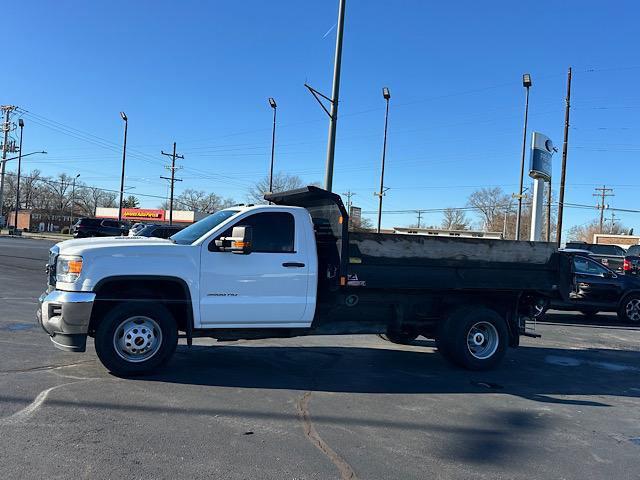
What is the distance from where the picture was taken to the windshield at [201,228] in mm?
6977

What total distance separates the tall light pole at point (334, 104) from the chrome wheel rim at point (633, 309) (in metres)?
8.37

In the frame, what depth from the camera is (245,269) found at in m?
6.79

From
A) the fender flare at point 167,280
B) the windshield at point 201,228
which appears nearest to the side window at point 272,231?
the windshield at point 201,228

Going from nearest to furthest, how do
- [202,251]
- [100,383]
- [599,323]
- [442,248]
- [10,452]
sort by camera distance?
[10,452] → [100,383] → [202,251] → [442,248] → [599,323]

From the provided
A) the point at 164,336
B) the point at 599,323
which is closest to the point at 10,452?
the point at 164,336

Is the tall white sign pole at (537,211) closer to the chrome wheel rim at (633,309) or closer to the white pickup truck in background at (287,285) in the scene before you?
the chrome wheel rim at (633,309)

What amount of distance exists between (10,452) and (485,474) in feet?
11.8

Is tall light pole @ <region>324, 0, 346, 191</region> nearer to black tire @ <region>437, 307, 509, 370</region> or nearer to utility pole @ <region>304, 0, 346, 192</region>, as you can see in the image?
utility pole @ <region>304, 0, 346, 192</region>

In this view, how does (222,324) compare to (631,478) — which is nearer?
(631,478)

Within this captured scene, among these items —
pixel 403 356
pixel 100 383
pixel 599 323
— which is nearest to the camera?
pixel 100 383

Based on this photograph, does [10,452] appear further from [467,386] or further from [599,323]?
[599,323]

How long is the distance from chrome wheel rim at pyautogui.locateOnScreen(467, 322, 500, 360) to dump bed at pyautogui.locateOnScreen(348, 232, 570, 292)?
0.60 meters

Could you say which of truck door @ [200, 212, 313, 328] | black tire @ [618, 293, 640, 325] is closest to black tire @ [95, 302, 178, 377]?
truck door @ [200, 212, 313, 328]

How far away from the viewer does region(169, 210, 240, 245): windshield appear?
6.98 meters
